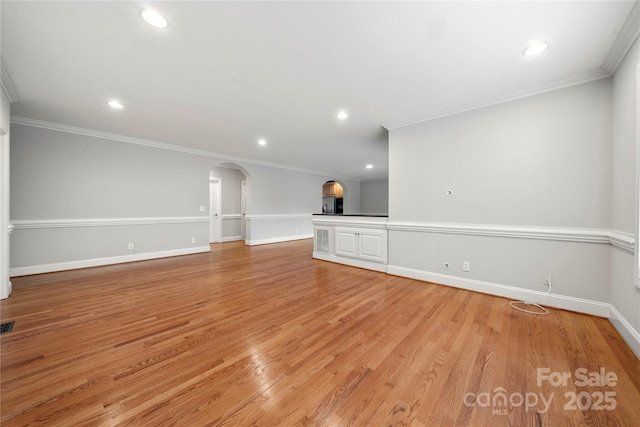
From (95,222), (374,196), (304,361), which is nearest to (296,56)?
(304,361)

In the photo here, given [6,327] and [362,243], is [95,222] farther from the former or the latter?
[362,243]

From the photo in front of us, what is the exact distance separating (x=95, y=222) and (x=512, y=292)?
22.9 feet

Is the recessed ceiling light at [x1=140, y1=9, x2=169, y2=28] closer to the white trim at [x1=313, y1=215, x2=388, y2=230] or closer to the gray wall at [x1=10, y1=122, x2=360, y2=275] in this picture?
the white trim at [x1=313, y1=215, x2=388, y2=230]

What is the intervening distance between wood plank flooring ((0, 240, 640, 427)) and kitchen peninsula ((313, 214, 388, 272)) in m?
1.09

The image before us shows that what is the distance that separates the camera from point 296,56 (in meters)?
2.20

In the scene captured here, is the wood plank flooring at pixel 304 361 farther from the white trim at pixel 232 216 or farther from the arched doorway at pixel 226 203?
the white trim at pixel 232 216

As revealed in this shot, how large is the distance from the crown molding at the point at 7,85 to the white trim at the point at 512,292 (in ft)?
17.8

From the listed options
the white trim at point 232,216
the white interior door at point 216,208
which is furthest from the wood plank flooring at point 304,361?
the white trim at point 232,216

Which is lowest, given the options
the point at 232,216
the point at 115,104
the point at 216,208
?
the point at 232,216

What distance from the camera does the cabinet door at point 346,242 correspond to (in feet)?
14.5

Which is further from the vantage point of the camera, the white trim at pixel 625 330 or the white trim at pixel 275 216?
the white trim at pixel 275 216

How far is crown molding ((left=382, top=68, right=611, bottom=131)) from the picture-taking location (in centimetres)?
240

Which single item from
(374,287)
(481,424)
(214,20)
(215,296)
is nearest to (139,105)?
(214,20)

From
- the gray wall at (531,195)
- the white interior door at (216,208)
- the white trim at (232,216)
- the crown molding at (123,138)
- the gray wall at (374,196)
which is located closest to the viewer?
the gray wall at (531,195)
